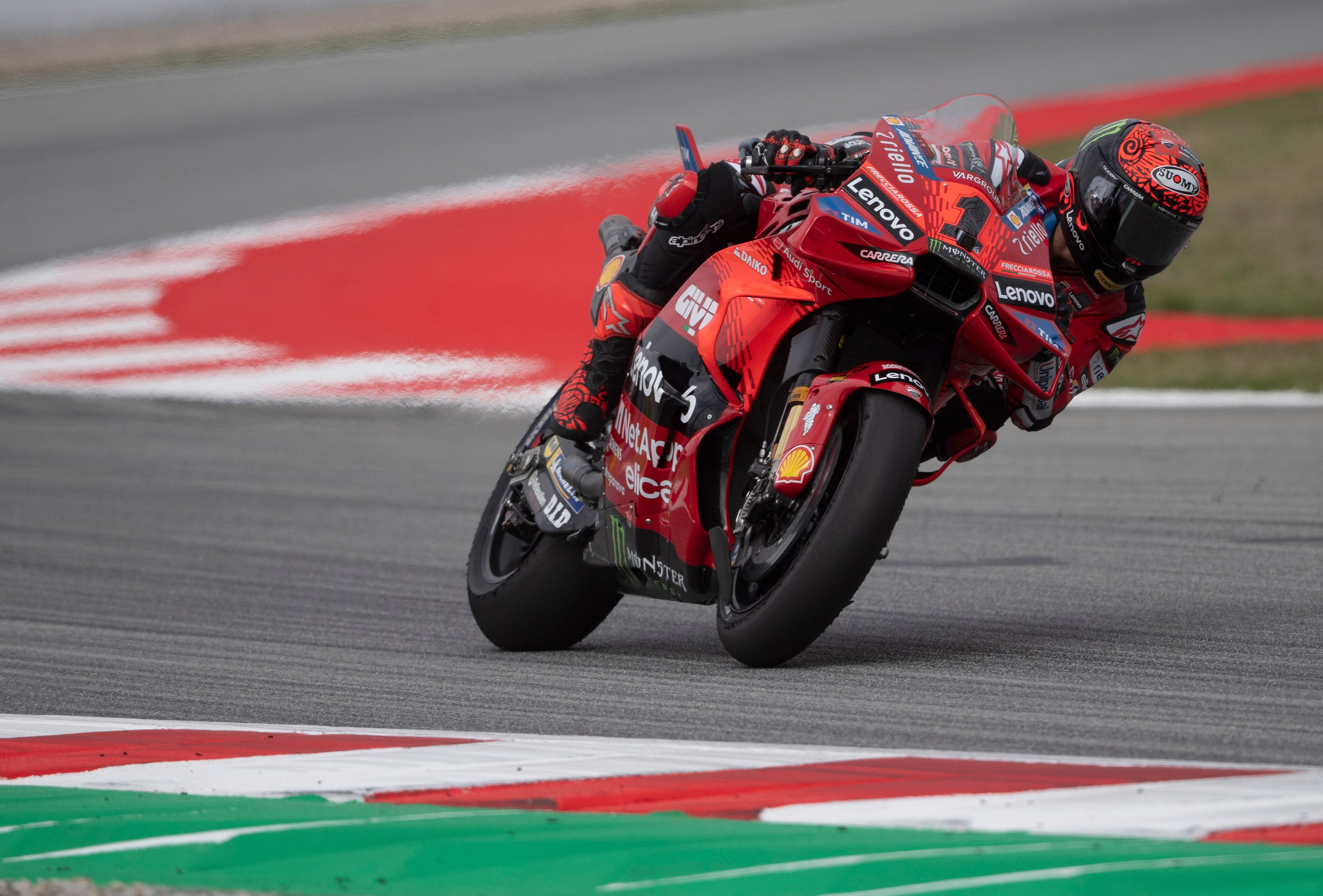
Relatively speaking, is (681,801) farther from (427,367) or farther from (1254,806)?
(427,367)

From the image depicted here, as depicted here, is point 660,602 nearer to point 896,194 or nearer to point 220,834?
point 896,194

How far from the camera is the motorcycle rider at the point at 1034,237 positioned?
12.9ft

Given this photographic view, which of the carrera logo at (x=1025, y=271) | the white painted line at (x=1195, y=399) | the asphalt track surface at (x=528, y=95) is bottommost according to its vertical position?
the asphalt track surface at (x=528, y=95)

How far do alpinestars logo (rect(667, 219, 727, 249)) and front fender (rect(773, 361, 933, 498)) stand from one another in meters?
0.72

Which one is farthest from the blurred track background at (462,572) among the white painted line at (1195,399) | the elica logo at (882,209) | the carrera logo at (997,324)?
the elica logo at (882,209)

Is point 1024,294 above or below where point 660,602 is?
above

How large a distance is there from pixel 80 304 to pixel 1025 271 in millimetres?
9928

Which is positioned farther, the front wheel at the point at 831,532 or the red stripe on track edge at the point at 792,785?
the front wheel at the point at 831,532

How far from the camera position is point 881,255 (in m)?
3.79

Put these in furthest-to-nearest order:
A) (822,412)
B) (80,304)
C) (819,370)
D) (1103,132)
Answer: (80,304) < (1103,132) < (819,370) < (822,412)

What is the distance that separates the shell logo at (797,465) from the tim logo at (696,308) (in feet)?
1.73

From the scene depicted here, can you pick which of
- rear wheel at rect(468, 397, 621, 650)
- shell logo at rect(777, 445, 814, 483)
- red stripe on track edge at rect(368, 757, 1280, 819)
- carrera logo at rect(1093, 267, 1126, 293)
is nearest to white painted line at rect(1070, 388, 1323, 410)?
rear wheel at rect(468, 397, 621, 650)

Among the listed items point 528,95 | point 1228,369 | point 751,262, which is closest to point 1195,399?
point 1228,369

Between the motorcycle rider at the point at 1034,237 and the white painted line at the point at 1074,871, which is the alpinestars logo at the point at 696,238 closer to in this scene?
the motorcycle rider at the point at 1034,237
